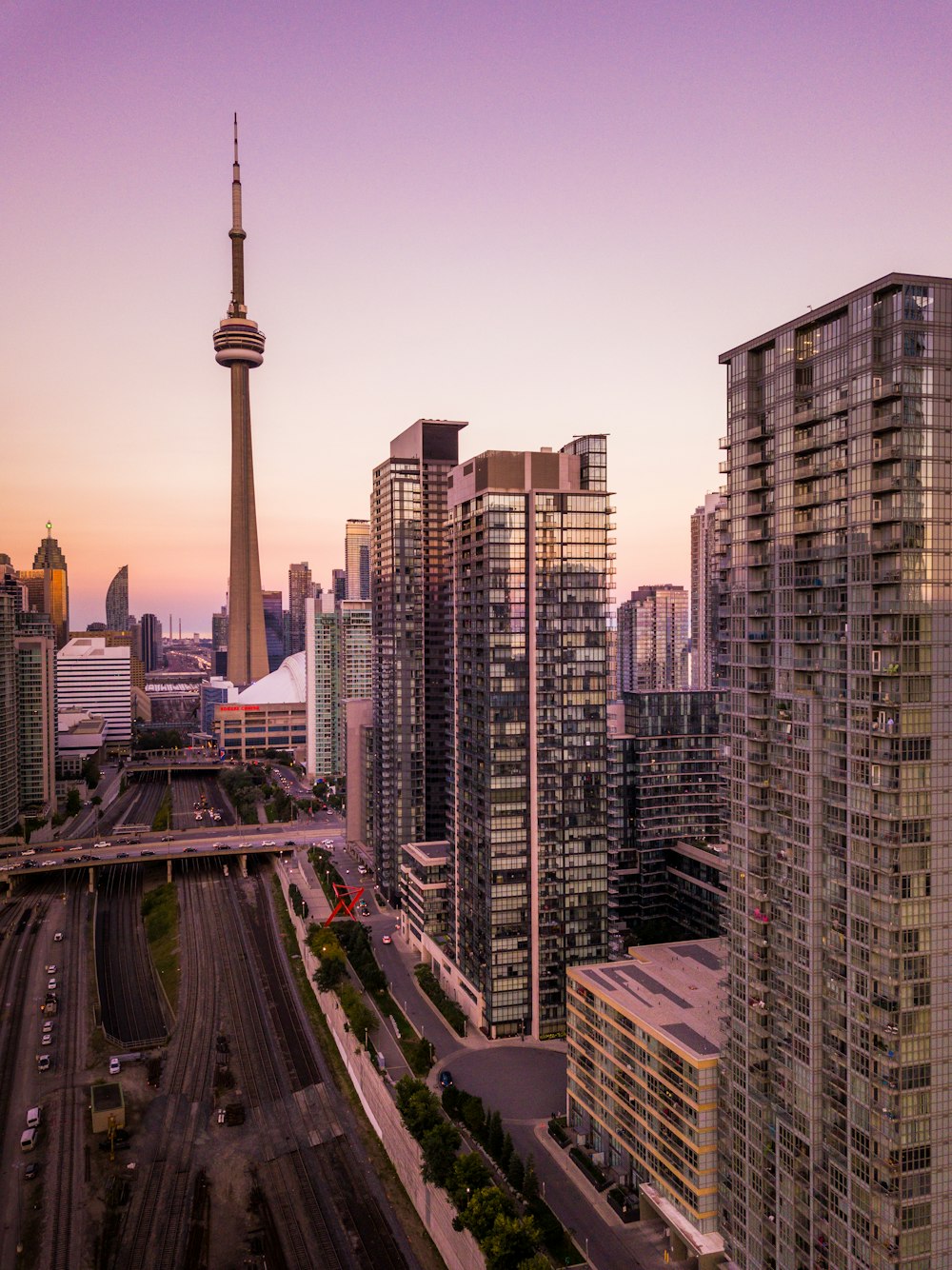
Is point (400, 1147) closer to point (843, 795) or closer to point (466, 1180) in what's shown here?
point (466, 1180)

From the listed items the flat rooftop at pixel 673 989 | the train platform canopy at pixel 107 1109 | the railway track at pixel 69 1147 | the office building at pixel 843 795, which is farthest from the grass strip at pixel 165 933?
the office building at pixel 843 795

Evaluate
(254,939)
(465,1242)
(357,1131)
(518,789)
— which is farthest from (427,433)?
(465,1242)

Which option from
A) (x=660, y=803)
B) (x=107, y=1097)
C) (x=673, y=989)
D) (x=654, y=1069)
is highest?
(x=660, y=803)

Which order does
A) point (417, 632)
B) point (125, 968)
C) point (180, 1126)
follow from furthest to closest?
1. point (417, 632)
2. point (125, 968)
3. point (180, 1126)

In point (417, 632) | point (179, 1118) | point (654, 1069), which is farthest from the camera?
point (417, 632)

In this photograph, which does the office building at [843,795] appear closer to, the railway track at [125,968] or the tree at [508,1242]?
the tree at [508,1242]

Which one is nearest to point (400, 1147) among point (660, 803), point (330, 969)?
point (330, 969)

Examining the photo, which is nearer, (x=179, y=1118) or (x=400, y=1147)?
(x=400, y=1147)

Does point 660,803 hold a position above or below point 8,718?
below
